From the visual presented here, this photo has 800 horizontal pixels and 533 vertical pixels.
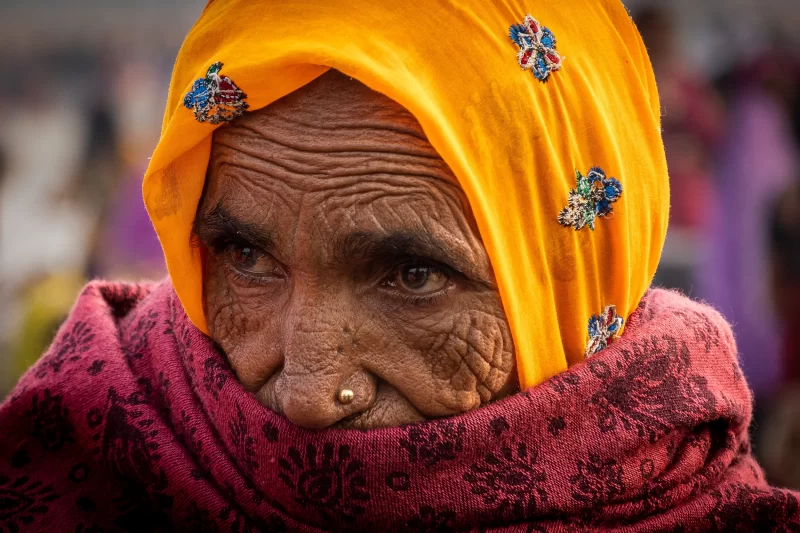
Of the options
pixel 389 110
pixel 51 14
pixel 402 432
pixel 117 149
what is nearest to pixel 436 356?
pixel 402 432

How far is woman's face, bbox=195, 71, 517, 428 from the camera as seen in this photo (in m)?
1.92

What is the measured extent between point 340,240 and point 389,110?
0.29 meters

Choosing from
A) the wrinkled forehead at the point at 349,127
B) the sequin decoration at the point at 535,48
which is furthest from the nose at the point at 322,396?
the sequin decoration at the point at 535,48

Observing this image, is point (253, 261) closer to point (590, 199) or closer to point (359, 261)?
point (359, 261)

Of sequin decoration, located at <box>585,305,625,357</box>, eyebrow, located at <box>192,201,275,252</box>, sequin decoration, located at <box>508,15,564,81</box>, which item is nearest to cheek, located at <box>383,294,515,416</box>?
sequin decoration, located at <box>585,305,625,357</box>

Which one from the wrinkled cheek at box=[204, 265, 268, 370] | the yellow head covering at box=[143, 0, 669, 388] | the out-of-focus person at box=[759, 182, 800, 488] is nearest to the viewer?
the yellow head covering at box=[143, 0, 669, 388]

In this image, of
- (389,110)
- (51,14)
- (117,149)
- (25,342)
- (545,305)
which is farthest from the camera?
(51,14)

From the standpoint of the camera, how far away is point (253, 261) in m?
2.15

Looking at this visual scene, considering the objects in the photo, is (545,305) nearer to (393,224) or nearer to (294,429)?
(393,224)

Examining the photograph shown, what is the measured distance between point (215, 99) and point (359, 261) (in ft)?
1.57

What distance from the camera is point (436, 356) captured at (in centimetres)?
201

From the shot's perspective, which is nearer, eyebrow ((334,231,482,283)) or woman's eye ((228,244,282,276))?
eyebrow ((334,231,482,283))

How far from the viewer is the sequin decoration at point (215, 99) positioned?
1980 millimetres

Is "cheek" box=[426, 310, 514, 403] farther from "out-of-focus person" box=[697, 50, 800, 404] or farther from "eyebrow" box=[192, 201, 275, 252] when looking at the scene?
"out-of-focus person" box=[697, 50, 800, 404]
